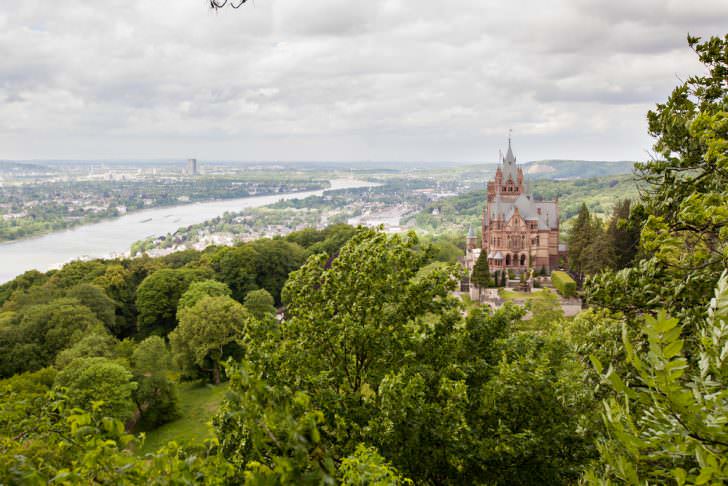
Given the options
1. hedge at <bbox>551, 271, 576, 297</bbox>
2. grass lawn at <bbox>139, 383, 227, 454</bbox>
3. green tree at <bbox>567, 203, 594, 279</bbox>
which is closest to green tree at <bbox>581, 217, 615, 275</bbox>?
hedge at <bbox>551, 271, 576, 297</bbox>

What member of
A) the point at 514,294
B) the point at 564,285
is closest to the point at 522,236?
the point at 514,294

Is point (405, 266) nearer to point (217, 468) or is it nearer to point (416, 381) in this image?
point (416, 381)

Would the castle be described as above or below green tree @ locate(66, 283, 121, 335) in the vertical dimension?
above

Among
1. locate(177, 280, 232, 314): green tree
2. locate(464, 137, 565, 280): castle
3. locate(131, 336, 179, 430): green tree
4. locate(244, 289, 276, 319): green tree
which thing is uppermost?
locate(464, 137, 565, 280): castle

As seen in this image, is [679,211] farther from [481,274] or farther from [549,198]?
[549,198]

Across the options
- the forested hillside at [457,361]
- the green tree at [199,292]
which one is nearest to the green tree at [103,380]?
the forested hillside at [457,361]

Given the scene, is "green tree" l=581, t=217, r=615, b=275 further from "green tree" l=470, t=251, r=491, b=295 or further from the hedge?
"green tree" l=470, t=251, r=491, b=295

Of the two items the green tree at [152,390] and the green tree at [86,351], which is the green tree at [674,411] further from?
the green tree at [86,351]
